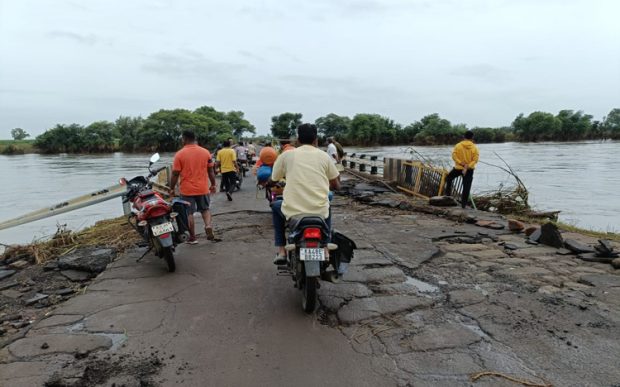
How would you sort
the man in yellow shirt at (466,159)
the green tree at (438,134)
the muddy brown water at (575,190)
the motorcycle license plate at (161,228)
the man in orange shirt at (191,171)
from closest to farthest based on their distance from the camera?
1. the motorcycle license plate at (161,228)
2. the man in orange shirt at (191,171)
3. the man in yellow shirt at (466,159)
4. the muddy brown water at (575,190)
5. the green tree at (438,134)

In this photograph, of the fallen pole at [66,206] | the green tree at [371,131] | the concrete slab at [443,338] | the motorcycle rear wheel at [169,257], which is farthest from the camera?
the green tree at [371,131]

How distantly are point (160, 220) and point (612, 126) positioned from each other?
93443mm

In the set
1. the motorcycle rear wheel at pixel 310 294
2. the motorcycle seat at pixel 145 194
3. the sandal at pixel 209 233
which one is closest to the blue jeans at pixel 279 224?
the motorcycle rear wheel at pixel 310 294

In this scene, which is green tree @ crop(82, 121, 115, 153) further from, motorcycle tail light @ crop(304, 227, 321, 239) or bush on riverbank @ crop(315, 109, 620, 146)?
motorcycle tail light @ crop(304, 227, 321, 239)

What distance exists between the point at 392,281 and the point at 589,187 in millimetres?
18579

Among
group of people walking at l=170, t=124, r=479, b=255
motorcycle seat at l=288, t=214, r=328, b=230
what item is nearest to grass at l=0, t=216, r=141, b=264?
group of people walking at l=170, t=124, r=479, b=255

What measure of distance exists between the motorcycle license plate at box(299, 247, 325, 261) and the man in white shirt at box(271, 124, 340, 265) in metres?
0.42

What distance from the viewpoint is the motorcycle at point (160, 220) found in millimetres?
5090

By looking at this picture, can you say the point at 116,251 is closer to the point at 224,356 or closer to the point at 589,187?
the point at 224,356

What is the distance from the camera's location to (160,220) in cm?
520

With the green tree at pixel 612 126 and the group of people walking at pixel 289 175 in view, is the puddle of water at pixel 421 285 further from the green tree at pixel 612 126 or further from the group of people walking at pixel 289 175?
the green tree at pixel 612 126

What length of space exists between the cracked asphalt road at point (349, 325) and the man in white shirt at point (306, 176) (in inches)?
35.2

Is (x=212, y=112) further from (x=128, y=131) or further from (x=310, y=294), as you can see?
(x=310, y=294)

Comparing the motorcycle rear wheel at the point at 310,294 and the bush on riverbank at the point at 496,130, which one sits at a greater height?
the bush on riverbank at the point at 496,130
